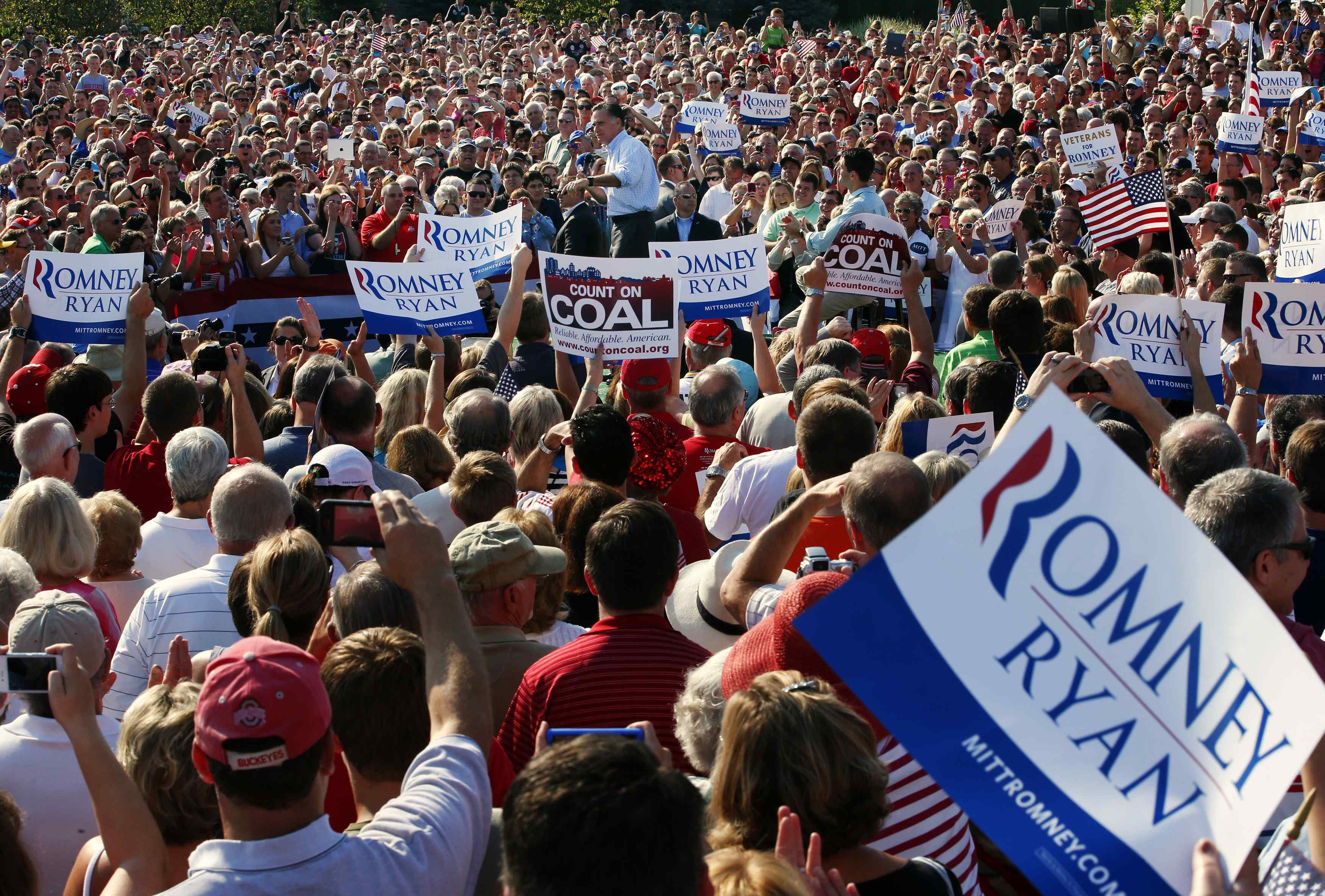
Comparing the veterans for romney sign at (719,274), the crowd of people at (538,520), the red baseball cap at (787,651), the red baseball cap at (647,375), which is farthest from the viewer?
the veterans for romney sign at (719,274)

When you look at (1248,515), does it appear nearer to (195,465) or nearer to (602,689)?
(602,689)

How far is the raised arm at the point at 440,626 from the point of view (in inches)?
115

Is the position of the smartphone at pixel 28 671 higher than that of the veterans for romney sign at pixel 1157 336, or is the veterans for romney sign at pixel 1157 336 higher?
the smartphone at pixel 28 671

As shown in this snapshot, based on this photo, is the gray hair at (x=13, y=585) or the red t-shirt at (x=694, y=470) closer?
the gray hair at (x=13, y=585)

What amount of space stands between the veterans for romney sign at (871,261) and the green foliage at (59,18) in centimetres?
3376

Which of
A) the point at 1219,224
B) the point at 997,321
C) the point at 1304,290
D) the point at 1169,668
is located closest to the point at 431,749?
the point at 1169,668

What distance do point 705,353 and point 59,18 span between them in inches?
1384

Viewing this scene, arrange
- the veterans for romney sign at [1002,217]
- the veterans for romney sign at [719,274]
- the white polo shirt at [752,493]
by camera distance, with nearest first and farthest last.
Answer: the white polo shirt at [752,493] → the veterans for romney sign at [719,274] → the veterans for romney sign at [1002,217]

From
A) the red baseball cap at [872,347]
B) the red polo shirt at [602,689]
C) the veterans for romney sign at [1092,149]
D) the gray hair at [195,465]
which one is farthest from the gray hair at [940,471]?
the veterans for romney sign at [1092,149]

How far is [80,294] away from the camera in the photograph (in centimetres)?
879

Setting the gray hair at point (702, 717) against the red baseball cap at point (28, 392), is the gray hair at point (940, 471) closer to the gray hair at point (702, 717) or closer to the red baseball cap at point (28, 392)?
the gray hair at point (702, 717)

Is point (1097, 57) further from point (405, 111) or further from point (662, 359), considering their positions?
point (662, 359)

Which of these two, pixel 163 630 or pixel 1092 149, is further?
pixel 1092 149

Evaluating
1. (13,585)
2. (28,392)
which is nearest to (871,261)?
(28,392)
